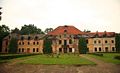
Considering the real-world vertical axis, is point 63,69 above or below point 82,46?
below

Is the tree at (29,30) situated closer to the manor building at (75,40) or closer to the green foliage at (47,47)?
the manor building at (75,40)

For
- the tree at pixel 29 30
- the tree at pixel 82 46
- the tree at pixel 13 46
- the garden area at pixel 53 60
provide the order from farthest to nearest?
the tree at pixel 29 30
the tree at pixel 13 46
the tree at pixel 82 46
the garden area at pixel 53 60

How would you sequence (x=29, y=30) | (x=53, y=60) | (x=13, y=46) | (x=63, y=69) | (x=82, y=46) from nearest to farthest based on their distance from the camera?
1. (x=63, y=69)
2. (x=53, y=60)
3. (x=82, y=46)
4. (x=13, y=46)
5. (x=29, y=30)

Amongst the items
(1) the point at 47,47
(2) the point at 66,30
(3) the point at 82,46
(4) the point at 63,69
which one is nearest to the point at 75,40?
(2) the point at 66,30

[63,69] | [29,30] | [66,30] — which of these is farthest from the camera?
[29,30]

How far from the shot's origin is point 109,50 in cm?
5722

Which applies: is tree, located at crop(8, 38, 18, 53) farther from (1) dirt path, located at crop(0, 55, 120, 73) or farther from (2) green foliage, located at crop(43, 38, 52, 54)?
(1) dirt path, located at crop(0, 55, 120, 73)

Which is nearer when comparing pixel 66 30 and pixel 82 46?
pixel 82 46

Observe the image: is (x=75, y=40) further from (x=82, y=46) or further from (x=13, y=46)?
(x=13, y=46)

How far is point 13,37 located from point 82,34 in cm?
2877

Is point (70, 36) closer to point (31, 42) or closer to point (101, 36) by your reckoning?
point (101, 36)

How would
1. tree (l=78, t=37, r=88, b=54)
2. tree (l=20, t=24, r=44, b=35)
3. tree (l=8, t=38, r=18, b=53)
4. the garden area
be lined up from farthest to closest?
tree (l=20, t=24, r=44, b=35) < tree (l=8, t=38, r=18, b=53) < tree (l=78, t=37, r=88, b=54) < the garden area

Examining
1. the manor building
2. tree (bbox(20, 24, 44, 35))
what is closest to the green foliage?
the manor building

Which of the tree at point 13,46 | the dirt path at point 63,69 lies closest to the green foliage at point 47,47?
the tree at point 13,46
